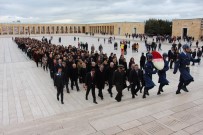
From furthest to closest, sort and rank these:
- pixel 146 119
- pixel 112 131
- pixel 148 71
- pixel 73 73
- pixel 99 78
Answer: pixel 73 73
pixel 99 78
pixel 148 71
pixel 146 119
pixel 112 131

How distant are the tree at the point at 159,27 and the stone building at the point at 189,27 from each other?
21407 mm

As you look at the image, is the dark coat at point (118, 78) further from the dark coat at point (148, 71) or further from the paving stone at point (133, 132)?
the paving stone at point (133, 132)

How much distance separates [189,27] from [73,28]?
2155 inches

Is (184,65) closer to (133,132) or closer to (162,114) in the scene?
(162,114)

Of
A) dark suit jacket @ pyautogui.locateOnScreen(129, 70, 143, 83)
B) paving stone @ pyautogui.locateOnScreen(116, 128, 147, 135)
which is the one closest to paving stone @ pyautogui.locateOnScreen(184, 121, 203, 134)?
paving stone @ pyautogui.locateOnScreen(116, 128, 147, 135)

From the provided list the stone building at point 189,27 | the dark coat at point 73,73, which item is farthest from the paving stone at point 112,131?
the stone building at point 189,27

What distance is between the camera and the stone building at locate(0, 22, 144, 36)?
212 ft

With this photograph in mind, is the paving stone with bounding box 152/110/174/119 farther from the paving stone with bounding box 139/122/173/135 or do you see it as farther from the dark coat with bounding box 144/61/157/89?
the dark coat with bounding box 144/61/157/89

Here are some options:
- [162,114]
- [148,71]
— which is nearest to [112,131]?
[162,114]

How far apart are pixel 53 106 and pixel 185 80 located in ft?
14.3

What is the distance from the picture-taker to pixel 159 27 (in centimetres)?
6844

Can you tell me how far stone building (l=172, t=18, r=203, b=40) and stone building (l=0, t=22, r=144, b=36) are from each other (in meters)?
19.0

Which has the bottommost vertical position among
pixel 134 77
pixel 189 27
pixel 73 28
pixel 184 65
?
pixel 134 77

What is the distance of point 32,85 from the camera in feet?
34.0
